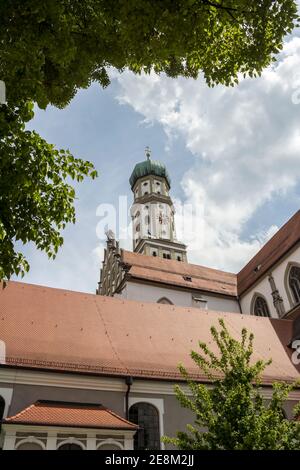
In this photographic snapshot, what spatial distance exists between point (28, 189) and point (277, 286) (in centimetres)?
2047

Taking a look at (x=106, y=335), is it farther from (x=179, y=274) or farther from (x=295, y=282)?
(x=179, y=274)

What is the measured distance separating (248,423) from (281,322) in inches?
524

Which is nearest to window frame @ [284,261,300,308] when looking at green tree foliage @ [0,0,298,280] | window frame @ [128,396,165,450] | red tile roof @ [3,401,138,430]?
window frame @ [128,396,165,450]

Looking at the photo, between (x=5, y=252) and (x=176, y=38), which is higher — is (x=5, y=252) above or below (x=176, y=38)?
below

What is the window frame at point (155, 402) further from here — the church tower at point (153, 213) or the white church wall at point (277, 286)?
the church tower at point (153, 213)

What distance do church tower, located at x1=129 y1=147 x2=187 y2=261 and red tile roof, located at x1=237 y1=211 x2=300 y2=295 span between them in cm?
1336

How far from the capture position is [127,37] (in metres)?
5.70

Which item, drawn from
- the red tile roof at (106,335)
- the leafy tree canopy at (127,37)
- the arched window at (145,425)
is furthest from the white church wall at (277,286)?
the leafy tree canopy at (127,37)

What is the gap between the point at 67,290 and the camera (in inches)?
646

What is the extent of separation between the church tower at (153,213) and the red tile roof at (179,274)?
11211 mm

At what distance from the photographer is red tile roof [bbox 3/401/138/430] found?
975 cm

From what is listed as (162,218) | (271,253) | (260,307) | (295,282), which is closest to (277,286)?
(295,282)
